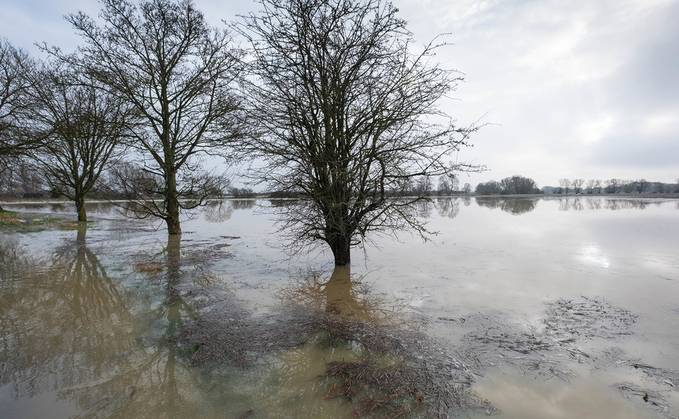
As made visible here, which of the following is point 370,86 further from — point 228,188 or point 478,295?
point 228,188

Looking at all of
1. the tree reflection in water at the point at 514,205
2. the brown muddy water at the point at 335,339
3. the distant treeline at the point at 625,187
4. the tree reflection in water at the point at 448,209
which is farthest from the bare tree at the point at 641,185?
the brown muddy water at the point at 335,339

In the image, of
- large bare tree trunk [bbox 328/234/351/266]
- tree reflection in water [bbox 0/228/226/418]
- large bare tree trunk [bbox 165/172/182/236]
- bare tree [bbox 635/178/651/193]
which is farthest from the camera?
bare tree [bbox 635/178/651/193]

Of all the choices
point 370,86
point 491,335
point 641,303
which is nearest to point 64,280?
point 370,86

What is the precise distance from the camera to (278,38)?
6957 mm

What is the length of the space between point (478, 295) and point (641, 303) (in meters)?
2.77

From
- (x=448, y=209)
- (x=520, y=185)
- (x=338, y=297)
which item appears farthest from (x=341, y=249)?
(x=520, y=185)

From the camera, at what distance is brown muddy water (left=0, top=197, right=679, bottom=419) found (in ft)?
9.64

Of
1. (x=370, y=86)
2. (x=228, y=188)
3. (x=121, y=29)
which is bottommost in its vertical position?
(x=228, y=188)

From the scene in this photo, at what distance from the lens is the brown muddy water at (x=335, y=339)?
2.94 m

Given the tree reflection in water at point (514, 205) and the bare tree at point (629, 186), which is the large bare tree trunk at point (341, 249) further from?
the bare tree at point (629, 186)

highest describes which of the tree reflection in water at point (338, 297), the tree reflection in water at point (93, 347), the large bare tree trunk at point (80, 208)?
the large bare tree trunk at point (80, 208)

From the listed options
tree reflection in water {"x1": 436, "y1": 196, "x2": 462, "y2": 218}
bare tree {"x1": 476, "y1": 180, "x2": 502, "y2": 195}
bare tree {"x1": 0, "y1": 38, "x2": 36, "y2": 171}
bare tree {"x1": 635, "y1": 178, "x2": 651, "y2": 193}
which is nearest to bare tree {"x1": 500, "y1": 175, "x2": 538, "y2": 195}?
bare tree {"x1": 476, "y1": 180, "x2": 502, "y2": 195}

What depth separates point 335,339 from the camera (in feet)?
13.7

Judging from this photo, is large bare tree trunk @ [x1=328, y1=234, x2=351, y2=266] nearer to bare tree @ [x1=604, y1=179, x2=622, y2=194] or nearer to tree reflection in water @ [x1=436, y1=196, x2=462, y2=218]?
tree reflection in water @ [x1=436, y1=196, x2=462, y2=218]
